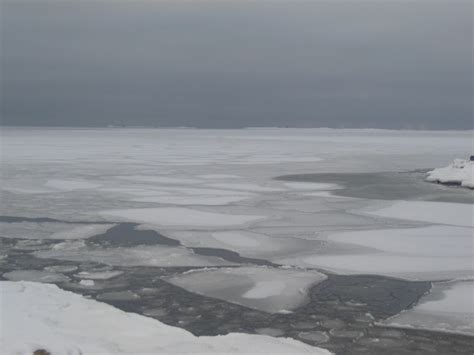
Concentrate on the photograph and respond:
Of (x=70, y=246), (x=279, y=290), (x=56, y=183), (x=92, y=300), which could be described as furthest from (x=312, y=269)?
(x=56, y=183)

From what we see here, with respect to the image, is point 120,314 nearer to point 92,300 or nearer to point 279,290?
point 92,300

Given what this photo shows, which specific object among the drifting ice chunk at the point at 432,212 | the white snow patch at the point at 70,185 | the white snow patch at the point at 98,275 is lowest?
the white snow patch at the point at 98,275

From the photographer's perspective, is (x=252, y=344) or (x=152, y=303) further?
(x=152, y=303)

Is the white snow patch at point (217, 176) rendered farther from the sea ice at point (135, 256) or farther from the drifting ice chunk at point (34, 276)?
the drifting ice chunk at point (34, 276)

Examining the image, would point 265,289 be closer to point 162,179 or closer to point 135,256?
point 135,256

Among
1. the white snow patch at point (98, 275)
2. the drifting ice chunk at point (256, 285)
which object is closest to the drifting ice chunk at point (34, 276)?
the white snow patch at point (98, 275)
